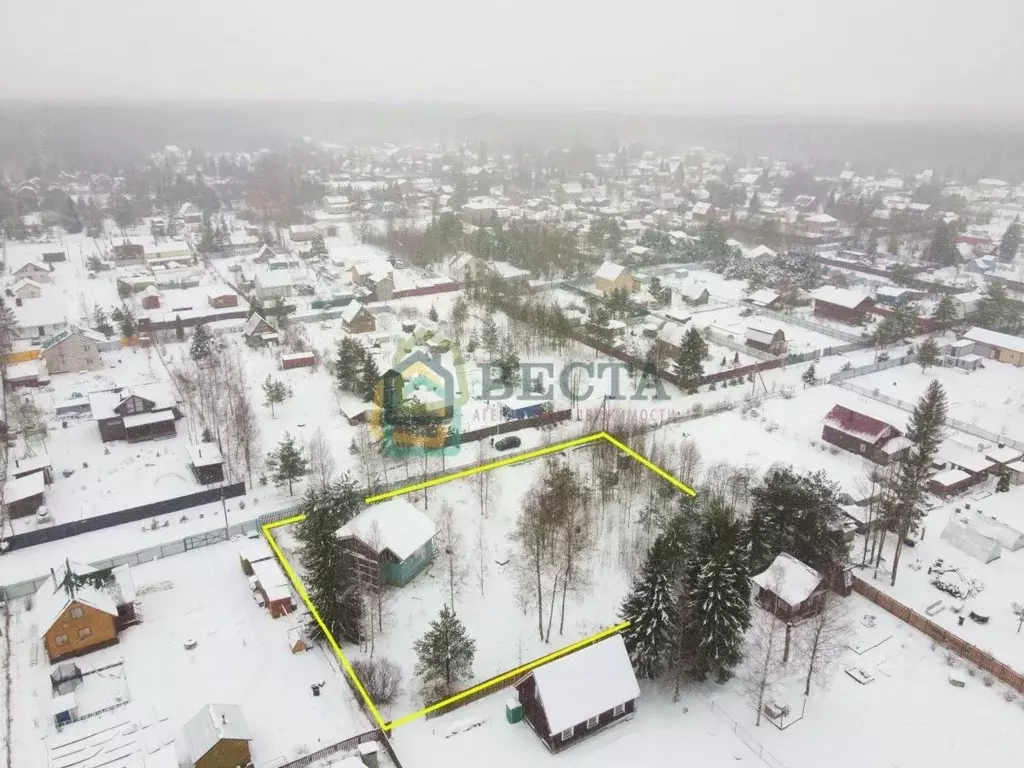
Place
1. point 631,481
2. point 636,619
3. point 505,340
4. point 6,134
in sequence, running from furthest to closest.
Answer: point 6,134, point 505,340, point 631,481, point 636,619

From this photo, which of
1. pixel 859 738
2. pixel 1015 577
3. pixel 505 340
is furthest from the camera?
pixel 505 340

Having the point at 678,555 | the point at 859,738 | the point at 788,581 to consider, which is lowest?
the point at 859,738

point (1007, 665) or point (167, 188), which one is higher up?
point (167, 188)

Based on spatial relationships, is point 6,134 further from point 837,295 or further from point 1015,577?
point 1015,577

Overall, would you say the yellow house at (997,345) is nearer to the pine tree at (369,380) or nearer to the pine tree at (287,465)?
the pine tree at (369,380)

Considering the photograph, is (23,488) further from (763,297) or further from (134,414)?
(763,297)

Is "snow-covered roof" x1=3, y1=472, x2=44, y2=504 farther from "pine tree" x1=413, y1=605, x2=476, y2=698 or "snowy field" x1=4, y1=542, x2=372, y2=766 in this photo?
"pine tree" x1=413, y1=605, x2=476, y2=698

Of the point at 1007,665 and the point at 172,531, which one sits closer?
the point at 1007,665

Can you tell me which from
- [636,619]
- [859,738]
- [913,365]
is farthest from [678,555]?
[913,365]

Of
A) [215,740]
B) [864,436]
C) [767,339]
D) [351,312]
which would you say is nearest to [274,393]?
[351,312]
